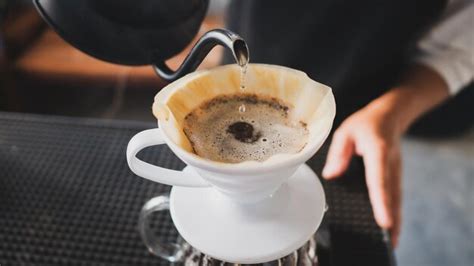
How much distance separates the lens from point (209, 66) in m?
1.30

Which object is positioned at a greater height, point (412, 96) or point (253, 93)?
point (253, 93)

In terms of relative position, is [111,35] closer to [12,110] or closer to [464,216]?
[464,216]

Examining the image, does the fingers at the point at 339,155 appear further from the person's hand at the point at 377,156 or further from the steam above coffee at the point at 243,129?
the steam above coffee at the point at 243,129

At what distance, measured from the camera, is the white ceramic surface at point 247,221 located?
0.44m

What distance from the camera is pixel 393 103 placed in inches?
31.8

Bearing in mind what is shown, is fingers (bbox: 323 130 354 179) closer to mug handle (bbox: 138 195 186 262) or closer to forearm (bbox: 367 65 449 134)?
forearm (bbox: 367 65 449 134)

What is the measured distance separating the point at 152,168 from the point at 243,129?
0.09m

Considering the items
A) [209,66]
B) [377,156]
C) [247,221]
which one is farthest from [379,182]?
[209,66]

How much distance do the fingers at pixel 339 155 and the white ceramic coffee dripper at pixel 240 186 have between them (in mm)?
173

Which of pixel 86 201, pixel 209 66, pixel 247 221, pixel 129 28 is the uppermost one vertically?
pixel 129 28

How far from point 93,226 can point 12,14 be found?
4.56 ft

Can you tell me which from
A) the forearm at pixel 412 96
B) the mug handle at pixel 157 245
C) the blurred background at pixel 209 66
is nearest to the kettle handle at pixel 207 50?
the mug handle at pixel 157 245

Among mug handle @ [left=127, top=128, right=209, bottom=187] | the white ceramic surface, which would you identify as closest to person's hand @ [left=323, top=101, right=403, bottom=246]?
the white ceramic surface

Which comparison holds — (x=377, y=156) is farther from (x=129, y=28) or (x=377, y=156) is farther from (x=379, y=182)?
(x=129, y=28)
